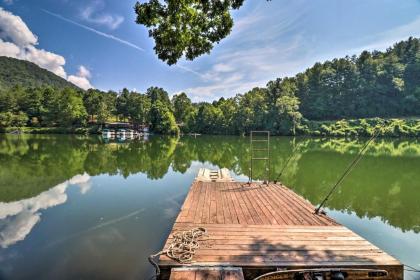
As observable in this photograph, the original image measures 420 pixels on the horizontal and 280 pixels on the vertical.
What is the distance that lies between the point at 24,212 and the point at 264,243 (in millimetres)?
8189

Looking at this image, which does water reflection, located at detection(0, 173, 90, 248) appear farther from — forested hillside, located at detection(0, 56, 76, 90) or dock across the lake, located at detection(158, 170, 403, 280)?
forested hillside, located at detection(0, 56, 76, 90)

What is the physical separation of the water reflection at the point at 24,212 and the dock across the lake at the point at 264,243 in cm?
443

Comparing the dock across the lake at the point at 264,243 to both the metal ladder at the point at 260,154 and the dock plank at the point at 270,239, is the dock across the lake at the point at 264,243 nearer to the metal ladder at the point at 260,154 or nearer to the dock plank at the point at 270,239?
the dock plank at the point at 270,239

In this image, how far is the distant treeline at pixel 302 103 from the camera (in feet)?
201

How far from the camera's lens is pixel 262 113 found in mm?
59125

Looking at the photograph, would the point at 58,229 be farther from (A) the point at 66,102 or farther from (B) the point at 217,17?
(A) the point at 66,102

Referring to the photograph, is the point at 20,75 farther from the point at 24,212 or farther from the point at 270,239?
the point at 270,239

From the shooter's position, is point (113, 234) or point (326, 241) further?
point (113, 234)

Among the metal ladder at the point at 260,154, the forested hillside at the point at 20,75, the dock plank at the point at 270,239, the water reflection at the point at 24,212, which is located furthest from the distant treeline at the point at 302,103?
the forested hillside at the point at 20,75

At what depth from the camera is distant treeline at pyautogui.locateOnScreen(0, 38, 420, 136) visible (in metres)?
61.3

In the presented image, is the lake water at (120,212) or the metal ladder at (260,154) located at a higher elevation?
the metal ladder at (260,154)

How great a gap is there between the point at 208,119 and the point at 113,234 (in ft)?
199

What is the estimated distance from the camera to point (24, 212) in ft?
29.2

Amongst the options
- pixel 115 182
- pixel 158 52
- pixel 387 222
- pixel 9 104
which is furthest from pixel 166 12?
pixel 9 104
